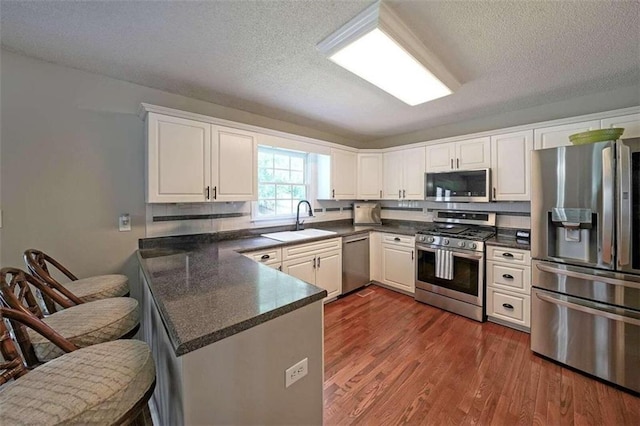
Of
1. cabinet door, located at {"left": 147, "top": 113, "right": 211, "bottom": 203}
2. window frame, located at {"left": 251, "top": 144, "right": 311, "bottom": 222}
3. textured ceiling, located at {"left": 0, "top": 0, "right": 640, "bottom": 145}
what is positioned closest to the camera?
textured ceiling, located at {"left": 0, "top": 0, "right": 640, "bottom": 145}

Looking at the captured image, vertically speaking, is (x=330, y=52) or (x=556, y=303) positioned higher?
(x=330, y=52)

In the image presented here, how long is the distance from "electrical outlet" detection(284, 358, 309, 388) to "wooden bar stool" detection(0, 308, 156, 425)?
0.54m

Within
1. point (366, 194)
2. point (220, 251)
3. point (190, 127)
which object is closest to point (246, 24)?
point (190, 127)

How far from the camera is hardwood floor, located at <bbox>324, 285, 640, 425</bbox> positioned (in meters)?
1.63

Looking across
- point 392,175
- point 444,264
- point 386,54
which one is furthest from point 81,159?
point 444,264

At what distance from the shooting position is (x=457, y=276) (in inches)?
118

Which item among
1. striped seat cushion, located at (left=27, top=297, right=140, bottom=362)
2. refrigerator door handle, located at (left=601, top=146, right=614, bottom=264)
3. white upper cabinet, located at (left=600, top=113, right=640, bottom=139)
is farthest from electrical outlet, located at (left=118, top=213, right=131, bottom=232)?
white upper cabinet, located at (left=600, top=113, right=640, bottom=139)

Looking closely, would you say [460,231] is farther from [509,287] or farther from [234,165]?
[234,165]

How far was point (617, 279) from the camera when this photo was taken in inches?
73.7

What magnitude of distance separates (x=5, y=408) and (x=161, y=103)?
8.08ft

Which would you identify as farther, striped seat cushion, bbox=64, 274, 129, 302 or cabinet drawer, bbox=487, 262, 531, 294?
cabinet drawer, bbox=487, 262, 531, 294

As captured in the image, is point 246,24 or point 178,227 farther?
point 178,227

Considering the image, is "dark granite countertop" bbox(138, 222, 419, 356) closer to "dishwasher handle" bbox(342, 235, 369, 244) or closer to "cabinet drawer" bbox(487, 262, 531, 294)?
Result: "dishwasher handle" bbox(342, 235, 369, 244)

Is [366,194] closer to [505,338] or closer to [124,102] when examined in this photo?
[505,338]
